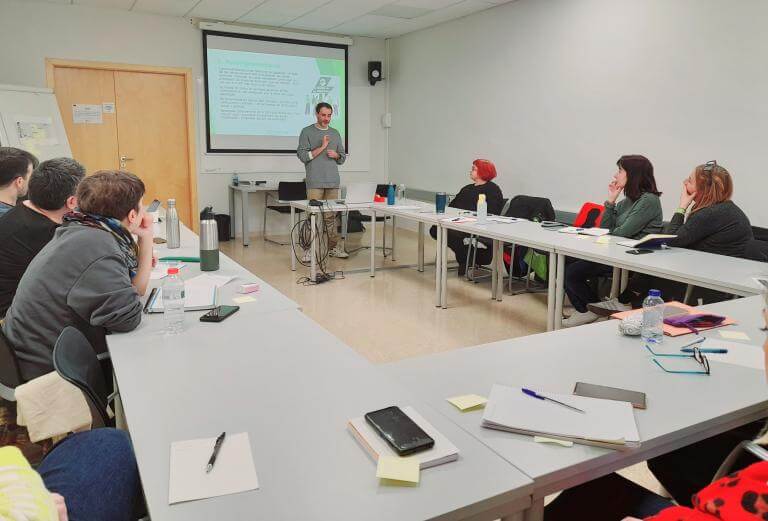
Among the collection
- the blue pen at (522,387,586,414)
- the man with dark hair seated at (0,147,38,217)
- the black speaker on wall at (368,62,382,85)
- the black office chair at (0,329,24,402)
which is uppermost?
the black speaker on wall at (368,62,382,85)

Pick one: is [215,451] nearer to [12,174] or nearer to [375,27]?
[12,174]

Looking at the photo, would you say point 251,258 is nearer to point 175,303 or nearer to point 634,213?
point 634,213

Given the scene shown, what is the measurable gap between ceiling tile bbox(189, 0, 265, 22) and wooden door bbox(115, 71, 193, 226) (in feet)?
2.92

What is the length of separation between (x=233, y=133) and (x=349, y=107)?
69.1 inches

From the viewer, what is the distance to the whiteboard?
591 cm

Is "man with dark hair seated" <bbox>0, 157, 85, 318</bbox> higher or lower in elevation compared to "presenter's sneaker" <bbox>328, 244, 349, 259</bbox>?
higher

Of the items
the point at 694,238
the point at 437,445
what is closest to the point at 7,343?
the point at 437,445

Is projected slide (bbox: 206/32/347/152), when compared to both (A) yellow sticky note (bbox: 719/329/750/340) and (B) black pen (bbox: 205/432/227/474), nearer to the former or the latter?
(A) yellow sticky note (bbox: 719/329/750/340)

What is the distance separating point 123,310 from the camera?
1.93 m

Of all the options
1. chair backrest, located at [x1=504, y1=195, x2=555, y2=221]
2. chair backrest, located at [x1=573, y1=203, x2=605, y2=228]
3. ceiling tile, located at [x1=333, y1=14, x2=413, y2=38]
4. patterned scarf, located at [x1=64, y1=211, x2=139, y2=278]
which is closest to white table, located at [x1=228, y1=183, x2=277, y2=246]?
ceiling tile, located at [x1=333, y1=14, x2=413, y2=38]

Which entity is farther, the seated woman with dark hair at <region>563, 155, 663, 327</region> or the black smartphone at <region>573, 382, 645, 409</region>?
the seated woman with dark hair at <region>563, 155, 663, 327</region>

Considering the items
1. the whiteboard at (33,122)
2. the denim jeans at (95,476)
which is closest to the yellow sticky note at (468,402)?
the denim jeans at (95,476)

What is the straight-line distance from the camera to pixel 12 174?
319 centimetres

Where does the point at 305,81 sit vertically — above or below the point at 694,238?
above
